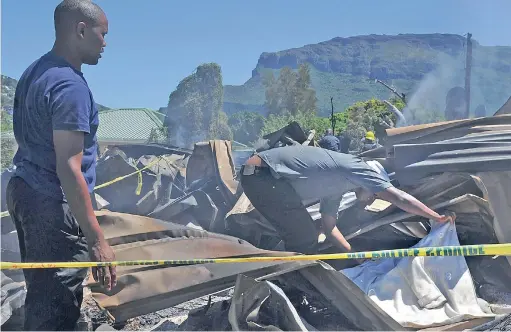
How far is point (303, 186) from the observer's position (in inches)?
132

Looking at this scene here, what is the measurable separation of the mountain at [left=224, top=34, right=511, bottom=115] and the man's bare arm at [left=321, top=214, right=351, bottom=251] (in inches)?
735

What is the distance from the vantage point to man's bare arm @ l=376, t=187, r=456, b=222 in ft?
9.67

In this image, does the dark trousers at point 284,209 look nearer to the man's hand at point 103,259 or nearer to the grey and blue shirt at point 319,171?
the grey and blue shirt at point 319,171

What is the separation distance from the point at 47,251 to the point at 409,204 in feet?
6.92

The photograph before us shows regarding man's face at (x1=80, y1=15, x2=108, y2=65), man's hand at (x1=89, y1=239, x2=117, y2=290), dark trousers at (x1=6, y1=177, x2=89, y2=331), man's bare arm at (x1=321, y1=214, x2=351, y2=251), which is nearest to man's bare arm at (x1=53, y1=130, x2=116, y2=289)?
man's hand at (x1=89, y1=239, x2=117, y2=290)

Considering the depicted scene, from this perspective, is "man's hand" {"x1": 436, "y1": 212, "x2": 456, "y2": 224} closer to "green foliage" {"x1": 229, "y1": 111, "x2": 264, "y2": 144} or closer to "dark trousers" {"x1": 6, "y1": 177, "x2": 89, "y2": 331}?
"dark trousers" {"x1": 6, "y1": 177, "x2": 89, "y2": 331}

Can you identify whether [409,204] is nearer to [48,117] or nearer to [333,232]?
[333,232]

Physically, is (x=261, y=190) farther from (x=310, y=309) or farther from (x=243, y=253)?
(x=310, y=309)

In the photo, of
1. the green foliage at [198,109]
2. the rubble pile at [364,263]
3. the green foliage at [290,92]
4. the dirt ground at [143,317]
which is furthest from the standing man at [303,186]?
the green foliage at [290,92]

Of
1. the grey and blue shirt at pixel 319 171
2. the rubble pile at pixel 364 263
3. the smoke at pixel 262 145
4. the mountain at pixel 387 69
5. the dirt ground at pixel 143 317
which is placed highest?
the mountain at pixel 387 69

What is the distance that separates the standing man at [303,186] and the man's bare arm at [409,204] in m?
0.05

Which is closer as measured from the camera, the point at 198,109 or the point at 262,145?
the point at 262,145

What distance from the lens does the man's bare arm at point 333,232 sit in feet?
10.3

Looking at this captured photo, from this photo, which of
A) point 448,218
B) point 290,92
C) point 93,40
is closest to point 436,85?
point 290,92
